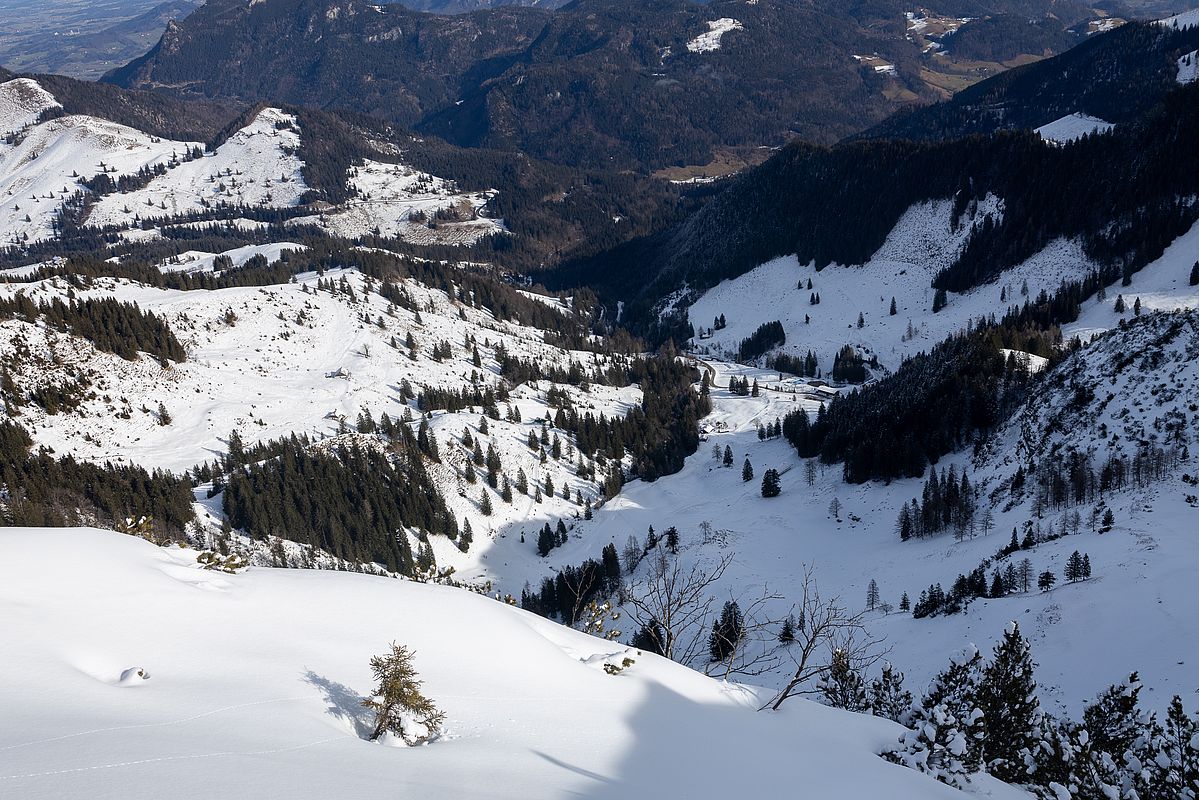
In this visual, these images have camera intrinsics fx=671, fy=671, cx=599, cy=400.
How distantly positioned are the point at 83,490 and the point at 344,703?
80163mm

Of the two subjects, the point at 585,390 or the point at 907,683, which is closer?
the point at 907,683

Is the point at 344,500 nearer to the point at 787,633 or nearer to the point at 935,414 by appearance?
the point at 787,633

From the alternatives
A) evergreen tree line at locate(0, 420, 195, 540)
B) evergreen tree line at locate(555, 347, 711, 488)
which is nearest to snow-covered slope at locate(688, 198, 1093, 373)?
evergreen tree line at locate(555, 347, 711, 488)

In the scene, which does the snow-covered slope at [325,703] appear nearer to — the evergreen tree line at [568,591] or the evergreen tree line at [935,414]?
the evergreen tree line at [568,591]

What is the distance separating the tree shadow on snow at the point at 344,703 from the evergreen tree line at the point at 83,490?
64826mm

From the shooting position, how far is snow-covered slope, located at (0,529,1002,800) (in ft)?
30.9

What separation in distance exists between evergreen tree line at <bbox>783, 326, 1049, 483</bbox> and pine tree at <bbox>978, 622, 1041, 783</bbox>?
6587 centimetres

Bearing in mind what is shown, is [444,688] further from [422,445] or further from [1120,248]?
[1120,248]

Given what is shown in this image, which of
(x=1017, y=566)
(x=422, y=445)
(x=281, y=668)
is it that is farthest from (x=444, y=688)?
(x=422, y=445)

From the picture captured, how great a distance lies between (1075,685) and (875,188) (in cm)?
17664

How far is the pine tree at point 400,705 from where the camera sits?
470 inches

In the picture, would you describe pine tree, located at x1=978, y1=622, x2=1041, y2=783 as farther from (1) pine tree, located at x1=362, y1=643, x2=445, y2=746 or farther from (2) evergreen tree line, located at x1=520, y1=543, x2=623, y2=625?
(2) evergreen tree line, located at x1=520, y1=543, x2=623, y2=625

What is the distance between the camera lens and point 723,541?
79.9 meters

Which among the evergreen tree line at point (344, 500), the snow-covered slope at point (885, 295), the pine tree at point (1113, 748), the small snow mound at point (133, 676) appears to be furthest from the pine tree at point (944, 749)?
the snow-covered slope at point (885, 295)
